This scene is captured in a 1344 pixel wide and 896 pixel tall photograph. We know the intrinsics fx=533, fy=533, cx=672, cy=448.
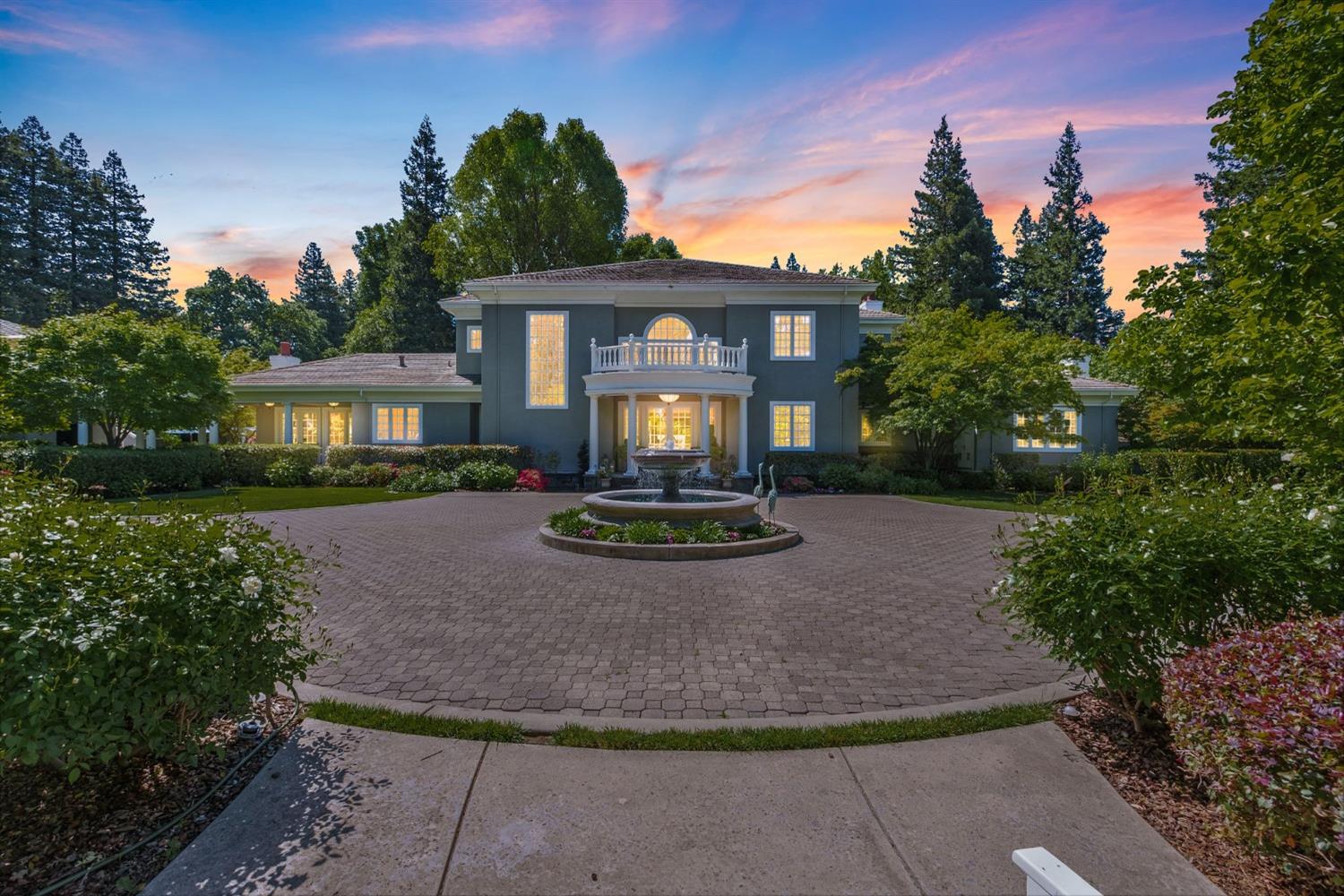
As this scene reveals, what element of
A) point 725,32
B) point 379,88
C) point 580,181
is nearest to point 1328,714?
point 725,32

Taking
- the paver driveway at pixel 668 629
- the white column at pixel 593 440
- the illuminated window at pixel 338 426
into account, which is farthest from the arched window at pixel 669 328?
the illuminated window at pixel 338 426

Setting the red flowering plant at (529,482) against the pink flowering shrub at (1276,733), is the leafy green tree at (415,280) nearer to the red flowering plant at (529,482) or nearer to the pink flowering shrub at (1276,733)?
the red flowering plant at (529,482)

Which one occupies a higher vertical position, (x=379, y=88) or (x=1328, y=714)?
(x=379, y=88)

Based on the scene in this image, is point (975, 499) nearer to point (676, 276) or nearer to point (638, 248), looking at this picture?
point (676, 276)

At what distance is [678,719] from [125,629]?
10.2 ft

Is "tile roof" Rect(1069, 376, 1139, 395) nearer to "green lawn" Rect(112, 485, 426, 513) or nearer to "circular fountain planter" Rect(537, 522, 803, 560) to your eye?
"circular fountain planter" Rect(537, 522, 803, 560)

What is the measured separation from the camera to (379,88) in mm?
9906

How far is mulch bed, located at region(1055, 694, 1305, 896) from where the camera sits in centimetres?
235

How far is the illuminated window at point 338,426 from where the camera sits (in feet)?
80.2

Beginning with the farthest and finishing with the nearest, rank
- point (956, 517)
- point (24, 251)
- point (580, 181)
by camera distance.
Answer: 1. point (24, 251)
2. point (580, 181)
3. point (956, 517)

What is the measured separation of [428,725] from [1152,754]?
15.2 ft

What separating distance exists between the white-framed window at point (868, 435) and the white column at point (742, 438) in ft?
18.2

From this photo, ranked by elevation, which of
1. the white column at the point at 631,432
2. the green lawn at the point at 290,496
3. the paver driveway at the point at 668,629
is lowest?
the paver driveway at the point at 668,629

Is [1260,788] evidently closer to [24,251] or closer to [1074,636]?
[1074,636]
